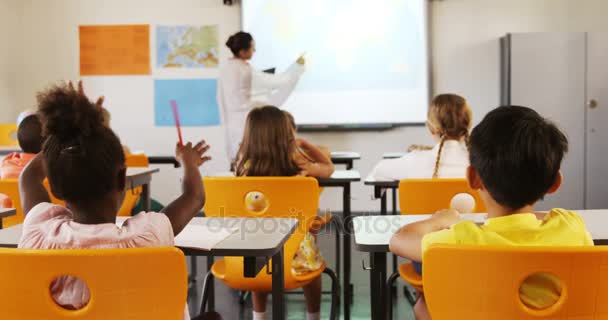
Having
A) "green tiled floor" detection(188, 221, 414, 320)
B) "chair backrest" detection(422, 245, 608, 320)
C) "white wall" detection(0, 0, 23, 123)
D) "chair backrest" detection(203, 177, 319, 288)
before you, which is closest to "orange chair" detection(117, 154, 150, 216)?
"green tiled floor" detection(188, 221, 414, 320)

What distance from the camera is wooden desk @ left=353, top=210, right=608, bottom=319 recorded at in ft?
4.42

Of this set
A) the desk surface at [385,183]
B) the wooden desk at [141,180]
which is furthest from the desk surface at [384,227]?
the wooden desk at [141,180]

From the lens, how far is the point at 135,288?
0.98m

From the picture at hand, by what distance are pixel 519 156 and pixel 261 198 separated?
102 cm

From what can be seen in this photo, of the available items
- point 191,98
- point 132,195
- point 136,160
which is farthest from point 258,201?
point 191,98

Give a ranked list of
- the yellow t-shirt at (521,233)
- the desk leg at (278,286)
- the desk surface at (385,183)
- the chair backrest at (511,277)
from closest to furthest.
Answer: the chair backrest at (511,277)
the yellow t-shirt at (521,233)
the desk leg at (278,286)
the desk surface at (385,183)

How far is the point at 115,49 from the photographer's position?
5609mm

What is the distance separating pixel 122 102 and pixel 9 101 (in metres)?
1.04

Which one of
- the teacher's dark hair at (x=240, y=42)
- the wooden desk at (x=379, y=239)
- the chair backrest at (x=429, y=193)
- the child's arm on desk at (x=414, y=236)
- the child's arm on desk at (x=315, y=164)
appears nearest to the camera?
the child's arm on desk at (x=414, y=236)

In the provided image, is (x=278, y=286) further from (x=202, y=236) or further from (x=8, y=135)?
(x=8, y=135)

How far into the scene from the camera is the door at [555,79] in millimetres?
4992

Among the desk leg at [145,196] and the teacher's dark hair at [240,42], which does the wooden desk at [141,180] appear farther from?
the teacher's dark hair at [240,42]

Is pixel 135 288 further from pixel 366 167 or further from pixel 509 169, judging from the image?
pixel 366 167

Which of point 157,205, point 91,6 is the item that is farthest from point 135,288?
point 91,6
